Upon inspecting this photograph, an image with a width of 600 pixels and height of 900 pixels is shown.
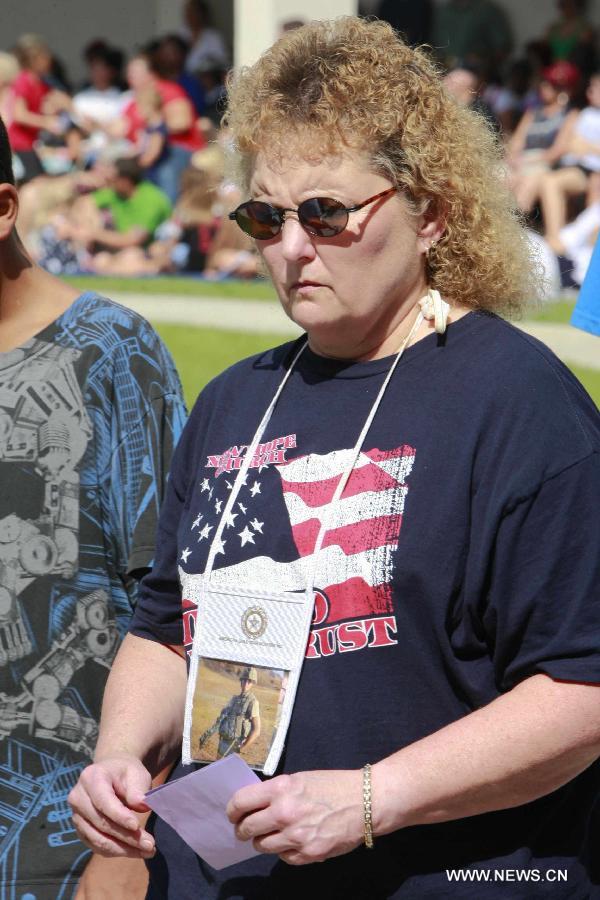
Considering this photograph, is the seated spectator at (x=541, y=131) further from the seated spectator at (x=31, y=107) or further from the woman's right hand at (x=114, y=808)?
the woman's right hand at (x=114, y=808)

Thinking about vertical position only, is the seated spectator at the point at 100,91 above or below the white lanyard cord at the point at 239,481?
below

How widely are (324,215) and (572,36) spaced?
1698 centimetres

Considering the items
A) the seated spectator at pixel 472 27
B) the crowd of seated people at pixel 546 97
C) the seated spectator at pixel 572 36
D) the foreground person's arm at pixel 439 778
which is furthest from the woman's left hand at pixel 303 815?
the seated spectator at pixel 472 27

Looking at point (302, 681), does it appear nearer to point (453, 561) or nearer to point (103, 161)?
point (453, 561)

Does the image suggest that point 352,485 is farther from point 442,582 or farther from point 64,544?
point 64,544

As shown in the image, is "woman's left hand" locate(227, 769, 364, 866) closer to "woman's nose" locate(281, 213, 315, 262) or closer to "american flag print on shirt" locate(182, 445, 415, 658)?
"american flag print on shirt" locate(182, 445, 415, 658)

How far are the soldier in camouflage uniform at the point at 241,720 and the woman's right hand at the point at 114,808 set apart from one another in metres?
0.14

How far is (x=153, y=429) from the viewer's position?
268 cm

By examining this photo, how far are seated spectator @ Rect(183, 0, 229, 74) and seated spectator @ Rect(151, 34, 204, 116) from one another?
0.39 meters

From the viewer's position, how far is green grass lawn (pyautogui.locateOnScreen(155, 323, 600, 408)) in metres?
8.51

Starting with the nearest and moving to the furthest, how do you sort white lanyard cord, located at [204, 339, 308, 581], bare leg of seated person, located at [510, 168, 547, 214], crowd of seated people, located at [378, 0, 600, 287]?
→ white lanyard cord, located at [204, 339, 308, 581]
crowd of seated people, located at [378, 0, 600, 287]
bare leg of seated person, located at [510, 168, 547, 214]

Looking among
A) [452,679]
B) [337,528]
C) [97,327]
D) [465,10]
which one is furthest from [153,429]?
[465,10]

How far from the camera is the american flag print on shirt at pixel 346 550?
202 cm

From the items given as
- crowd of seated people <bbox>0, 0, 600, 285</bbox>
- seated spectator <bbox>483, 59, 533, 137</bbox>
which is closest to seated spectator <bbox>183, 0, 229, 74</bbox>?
crowd of seated people <bbox>0, 0, 600, 285</bbox>
